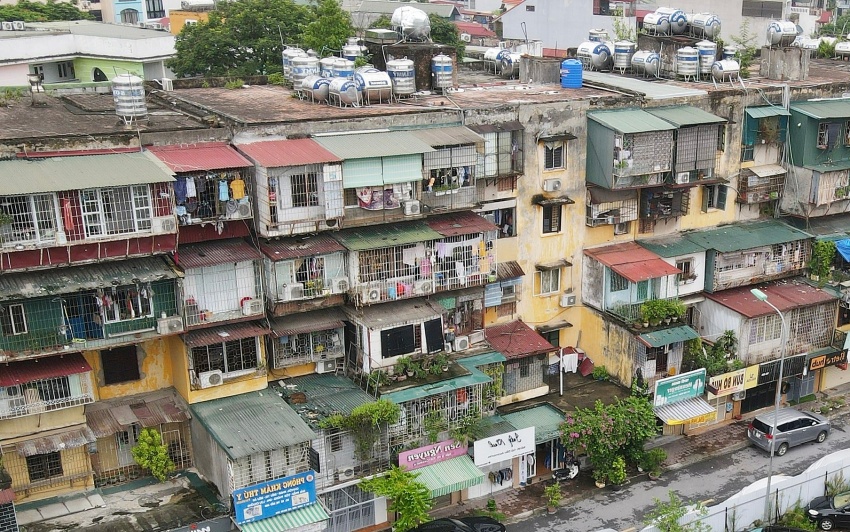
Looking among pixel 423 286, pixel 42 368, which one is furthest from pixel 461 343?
pixel 42 368

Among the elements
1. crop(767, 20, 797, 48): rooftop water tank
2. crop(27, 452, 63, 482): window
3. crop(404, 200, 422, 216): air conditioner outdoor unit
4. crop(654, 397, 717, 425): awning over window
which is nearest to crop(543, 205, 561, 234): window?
crop(404, 200, 422, 216): air conditioner outdoor unit

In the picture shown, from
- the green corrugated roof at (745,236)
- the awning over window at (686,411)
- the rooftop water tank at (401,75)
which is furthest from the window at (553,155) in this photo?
→ the awning over window at (686,411)

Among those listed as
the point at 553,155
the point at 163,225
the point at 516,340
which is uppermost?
the point at 553,155

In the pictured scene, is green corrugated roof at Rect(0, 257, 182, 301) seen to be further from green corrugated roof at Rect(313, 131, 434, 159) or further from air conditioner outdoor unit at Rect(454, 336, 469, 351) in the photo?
air conditioner outdoor unit at Rect(454, 336, 469, 351)

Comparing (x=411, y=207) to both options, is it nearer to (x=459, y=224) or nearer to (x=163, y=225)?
(x=459, y=224)

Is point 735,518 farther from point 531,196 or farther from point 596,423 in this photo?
point 531,196

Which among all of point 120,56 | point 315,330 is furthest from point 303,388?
point 120,56

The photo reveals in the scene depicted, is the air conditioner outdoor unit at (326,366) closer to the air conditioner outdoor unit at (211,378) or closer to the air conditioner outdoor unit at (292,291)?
the air conditioner outdoor unit at (292,291)
